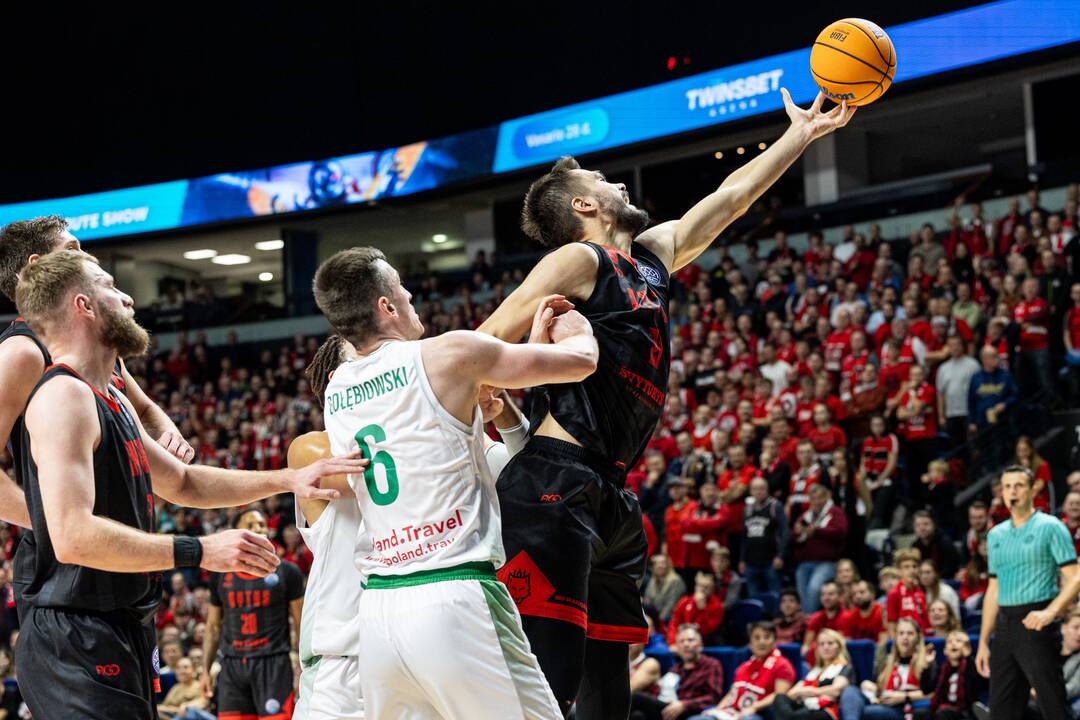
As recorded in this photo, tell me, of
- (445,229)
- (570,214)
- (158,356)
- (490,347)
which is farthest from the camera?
(445,229)

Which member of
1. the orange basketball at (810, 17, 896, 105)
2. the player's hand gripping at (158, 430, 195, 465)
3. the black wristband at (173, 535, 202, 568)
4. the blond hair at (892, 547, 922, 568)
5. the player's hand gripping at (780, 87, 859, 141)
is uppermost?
the orange basketball at (810, 17, 896, 105)

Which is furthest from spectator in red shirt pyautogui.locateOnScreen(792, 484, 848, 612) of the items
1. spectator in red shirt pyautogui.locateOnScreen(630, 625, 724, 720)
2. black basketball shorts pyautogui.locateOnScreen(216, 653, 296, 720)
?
black basketball shorts pyautogui.locateOnScreen(216, 653, 296, 720)

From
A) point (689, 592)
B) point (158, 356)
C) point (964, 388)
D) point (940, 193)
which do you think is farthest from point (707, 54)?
point (158, 356)

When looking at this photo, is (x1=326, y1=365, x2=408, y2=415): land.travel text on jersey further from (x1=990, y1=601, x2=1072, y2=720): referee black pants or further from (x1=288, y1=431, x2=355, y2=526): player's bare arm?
(x1=990, y1=601, x2=1072, y2=720): referee black pants

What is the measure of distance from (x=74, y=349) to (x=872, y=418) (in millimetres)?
10674

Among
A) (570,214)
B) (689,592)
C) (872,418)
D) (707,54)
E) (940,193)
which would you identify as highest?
(707,54)

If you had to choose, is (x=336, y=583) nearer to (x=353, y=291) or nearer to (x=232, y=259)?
(x=353, y=291)

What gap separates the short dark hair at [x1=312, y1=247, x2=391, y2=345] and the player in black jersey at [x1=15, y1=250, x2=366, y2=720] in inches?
17.5

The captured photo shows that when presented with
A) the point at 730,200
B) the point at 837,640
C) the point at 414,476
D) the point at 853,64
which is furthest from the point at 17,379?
the point at 837,640

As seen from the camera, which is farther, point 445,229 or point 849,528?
point 445,229

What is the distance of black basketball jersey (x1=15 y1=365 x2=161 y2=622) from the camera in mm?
3646

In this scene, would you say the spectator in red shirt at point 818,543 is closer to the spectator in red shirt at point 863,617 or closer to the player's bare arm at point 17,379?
the spectator in red shirt at point 863,617

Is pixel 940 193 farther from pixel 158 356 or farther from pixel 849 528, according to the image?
pixel 158 356

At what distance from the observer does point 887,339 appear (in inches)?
585
